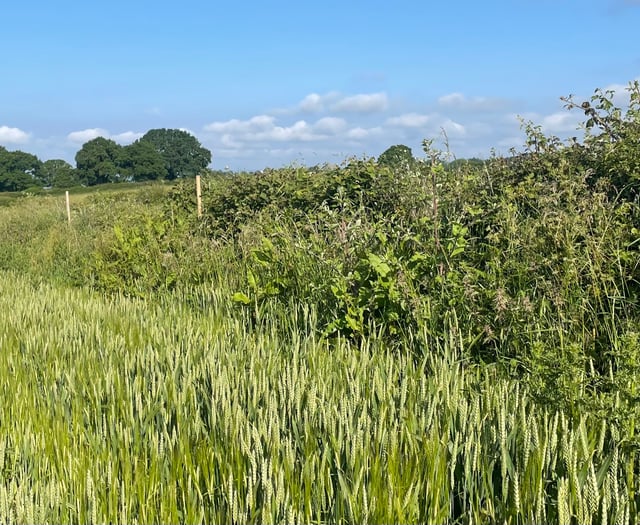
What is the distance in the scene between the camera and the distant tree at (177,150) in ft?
264

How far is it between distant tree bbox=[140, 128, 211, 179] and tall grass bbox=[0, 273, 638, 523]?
78.3m

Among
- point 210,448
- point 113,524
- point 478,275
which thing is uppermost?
point 478,275

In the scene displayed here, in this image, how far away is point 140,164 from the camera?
249 ft

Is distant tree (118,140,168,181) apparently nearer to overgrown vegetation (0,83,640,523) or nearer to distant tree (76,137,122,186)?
distant tree (76,137,122,186)

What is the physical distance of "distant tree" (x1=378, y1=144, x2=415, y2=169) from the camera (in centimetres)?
673

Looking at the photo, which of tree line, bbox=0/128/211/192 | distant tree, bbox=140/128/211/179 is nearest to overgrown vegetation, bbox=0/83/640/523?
tree line, bbox=0/128/211/192

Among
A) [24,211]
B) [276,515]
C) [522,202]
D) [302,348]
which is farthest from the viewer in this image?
[24,211]

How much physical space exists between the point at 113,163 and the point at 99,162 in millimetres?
1884

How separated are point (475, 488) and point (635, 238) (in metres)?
2.64

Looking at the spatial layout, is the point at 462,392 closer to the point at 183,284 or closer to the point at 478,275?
the point at 478,275

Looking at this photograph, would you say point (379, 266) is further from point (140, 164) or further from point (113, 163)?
point (113, 163)

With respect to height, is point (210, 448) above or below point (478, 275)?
below

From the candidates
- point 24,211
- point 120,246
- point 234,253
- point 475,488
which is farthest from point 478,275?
point 24,211

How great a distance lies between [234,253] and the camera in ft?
22.7
